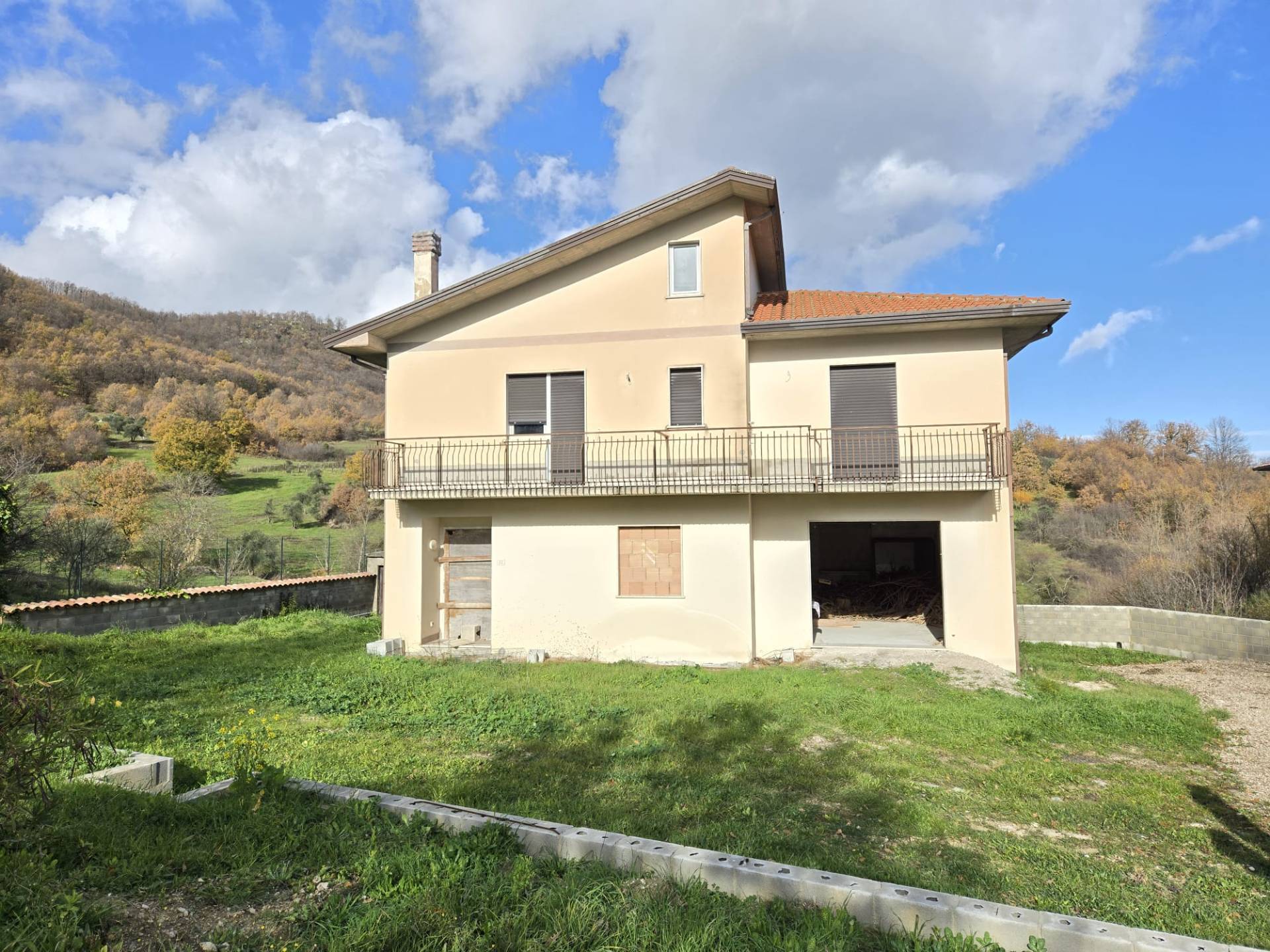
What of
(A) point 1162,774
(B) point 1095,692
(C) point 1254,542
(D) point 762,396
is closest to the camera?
(A) point 1162,774

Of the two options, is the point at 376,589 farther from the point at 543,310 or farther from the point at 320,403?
the point at 320,403

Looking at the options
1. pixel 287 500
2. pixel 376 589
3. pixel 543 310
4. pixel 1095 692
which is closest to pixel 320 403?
pixel 287 500

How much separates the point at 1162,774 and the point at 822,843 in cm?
444

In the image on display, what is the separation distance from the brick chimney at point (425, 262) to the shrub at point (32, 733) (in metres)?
13.4

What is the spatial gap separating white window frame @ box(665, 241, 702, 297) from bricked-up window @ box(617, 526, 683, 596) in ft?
14.3

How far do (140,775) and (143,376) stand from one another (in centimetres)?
5043

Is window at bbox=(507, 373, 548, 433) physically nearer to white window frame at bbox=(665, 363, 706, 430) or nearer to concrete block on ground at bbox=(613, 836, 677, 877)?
white window frame at bbox=(665, 363, 706, 430)

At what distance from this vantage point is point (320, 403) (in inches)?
2032

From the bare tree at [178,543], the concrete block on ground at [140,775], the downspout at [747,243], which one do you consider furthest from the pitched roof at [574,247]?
the concrete block on ground at [140,775]

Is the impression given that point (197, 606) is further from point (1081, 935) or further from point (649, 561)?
point (1081, 935)

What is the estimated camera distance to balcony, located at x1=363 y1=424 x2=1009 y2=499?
40.4ft

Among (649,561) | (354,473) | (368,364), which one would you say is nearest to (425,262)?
(368,364)

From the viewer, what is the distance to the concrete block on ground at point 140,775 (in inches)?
206

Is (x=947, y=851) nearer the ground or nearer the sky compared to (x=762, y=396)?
nearer the ground
